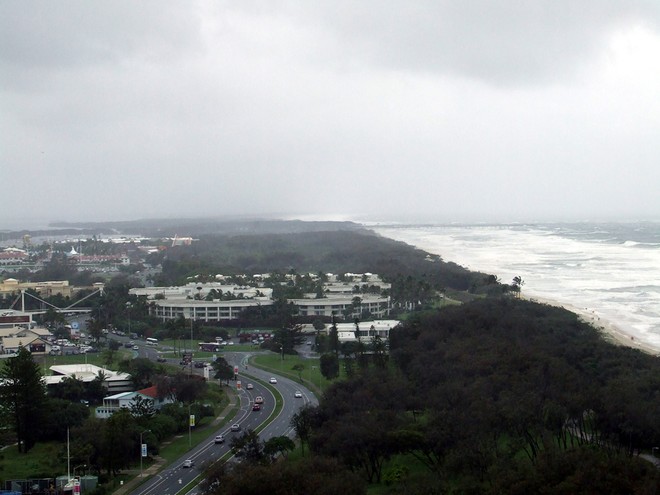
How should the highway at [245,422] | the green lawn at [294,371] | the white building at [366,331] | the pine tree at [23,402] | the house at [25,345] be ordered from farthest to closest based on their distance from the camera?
the white building at [366,331]
the house at [25,345]
the green lawn at [294,371]
the pine tree at [23,402]
the highway at [245,422]

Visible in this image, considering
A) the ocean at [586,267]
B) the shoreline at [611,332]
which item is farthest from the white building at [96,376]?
the ocean at [586,267]

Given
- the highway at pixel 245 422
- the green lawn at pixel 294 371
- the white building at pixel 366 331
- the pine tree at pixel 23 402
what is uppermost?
the pine tree at pixel 23 402

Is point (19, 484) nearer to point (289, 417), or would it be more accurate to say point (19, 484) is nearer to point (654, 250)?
point (289, 417)

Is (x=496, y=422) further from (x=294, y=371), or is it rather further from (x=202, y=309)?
(x=202, y=309)

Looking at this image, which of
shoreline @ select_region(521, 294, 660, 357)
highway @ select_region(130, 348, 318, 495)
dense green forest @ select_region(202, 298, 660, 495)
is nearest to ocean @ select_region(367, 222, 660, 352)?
shoreline @ select_region(521, 294, 660, 357)

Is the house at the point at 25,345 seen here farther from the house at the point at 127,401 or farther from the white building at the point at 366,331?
the white building at the point at 366,331

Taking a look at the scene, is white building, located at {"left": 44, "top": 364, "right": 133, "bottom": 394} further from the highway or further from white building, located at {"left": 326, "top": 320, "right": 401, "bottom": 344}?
white building, located at {"left": 326, "top": 320, "right": 401, "bottom": 344}
